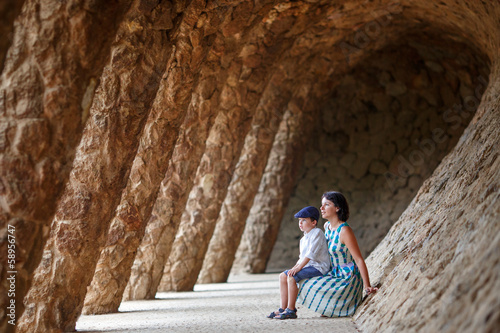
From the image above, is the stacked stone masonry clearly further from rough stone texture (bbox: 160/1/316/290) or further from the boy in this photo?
the boy

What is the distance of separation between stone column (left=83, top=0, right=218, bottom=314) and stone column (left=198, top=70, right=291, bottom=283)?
3.55m

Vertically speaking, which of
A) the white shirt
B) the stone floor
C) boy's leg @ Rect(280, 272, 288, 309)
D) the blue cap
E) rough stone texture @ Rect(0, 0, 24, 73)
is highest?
rough stone texture @ Rect(0, 0, 24, 73)

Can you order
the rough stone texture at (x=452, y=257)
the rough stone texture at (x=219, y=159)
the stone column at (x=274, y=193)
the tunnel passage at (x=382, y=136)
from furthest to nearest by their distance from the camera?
the tunnel passage at (x=382, y=136), the stone column at (x=274, y=193), the rough stone texture at (x=219, y=159), the rough stone texture at (x=452, y=257)

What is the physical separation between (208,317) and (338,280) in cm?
118

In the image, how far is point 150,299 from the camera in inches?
262

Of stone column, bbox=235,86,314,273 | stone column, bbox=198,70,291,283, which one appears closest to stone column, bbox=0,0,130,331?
stone column, bbox=198,70,291,283

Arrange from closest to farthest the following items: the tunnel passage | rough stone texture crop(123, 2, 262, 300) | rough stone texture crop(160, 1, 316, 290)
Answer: rough stone texture crop(123, 2, 262, 300) → rough stone texture crop(160, 1, 316, 290) → the tunnel passage

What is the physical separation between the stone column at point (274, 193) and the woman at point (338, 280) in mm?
6339

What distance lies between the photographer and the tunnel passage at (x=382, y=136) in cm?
1226

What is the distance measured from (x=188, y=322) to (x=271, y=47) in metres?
4.11

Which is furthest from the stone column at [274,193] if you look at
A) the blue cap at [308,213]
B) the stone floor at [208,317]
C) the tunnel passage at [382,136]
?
the blue cap at [308,213]

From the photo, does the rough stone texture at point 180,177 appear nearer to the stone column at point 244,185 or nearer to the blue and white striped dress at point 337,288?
the stone column at point 244,185

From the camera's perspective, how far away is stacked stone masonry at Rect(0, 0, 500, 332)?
3.22m

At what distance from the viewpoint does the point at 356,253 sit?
444 centimetres
